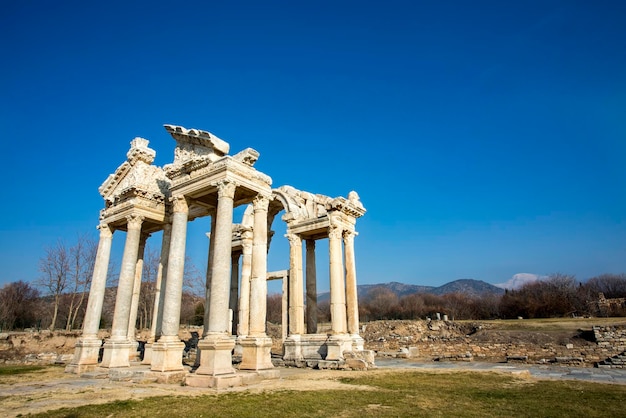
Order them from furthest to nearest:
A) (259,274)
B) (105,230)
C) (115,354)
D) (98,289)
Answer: (105,230), (98,289), (115,354), (259,274)

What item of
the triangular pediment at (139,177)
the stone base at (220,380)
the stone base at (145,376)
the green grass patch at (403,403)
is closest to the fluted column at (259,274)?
the stone base at (220,380)

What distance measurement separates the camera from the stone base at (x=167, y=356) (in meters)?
12.8

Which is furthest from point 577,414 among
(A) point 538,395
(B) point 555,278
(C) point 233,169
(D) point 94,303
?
(B) point 555,278

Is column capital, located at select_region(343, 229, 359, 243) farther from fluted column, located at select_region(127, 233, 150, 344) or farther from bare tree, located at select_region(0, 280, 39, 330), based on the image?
bare tree, located at select_region(0, 280, 39, 330)

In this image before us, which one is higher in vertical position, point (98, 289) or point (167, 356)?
point (98, 289)

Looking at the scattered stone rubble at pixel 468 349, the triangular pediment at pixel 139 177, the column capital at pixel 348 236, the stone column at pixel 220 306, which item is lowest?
the scattered stone rubble at pixel 468 349

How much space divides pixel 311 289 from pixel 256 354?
8.85 m

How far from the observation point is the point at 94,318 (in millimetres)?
17172

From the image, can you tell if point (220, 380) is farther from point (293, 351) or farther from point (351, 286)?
point (351, 286)

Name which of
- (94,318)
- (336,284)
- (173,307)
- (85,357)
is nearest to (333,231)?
(336,284)

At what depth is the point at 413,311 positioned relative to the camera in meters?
90.3

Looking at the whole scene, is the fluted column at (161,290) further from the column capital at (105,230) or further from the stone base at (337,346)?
the stone base at (337,346)

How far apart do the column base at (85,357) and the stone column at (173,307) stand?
4.80 meters

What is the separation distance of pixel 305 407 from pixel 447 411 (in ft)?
10.1
